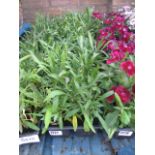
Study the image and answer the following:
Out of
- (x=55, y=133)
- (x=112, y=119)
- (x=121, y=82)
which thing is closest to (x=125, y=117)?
(x=112, y=119)

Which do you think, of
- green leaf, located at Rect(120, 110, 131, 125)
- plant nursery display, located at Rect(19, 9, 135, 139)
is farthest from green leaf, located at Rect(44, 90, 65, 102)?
green leaf, located at Rect(120, 110, 131, 125)

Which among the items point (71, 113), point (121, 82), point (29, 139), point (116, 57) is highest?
point (116, 57)

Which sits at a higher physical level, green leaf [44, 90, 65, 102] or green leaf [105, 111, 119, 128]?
green leaf [44, 90, 65, 102]

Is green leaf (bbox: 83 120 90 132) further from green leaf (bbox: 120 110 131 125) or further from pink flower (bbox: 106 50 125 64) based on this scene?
pink flower (bbox: 106 50 125 64)

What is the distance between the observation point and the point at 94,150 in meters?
1.26

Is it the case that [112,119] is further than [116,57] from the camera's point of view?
No

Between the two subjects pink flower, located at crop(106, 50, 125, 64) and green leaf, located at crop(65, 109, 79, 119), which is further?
pink flower, located at crop(106, 50, 125, 64)

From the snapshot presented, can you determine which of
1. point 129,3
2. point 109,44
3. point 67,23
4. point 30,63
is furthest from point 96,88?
point 129,3

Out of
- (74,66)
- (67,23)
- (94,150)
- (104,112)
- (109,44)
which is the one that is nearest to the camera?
(94,150)

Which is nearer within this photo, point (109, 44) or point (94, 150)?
point (94, 150)

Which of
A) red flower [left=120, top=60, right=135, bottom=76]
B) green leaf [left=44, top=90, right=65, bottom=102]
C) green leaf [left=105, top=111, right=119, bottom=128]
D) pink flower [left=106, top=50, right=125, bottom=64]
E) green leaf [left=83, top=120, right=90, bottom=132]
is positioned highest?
pink flower [left=106, top=50, right=125, bottom=64]

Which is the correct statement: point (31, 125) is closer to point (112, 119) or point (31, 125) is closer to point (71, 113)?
point (71, 113)
